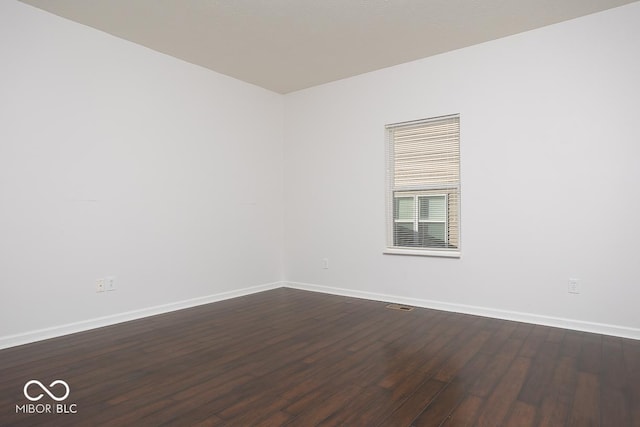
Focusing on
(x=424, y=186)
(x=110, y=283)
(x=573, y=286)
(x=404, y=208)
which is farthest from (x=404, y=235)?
(x=110, y=283)

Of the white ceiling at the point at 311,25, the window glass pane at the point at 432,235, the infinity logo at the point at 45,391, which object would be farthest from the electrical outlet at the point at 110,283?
the window glass pane at the point at 432,235

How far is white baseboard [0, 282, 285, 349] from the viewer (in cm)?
317

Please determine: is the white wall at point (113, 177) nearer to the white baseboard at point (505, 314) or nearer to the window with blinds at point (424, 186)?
the white baseboard at point (505, 314)

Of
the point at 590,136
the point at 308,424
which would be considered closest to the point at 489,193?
the point at 590,136

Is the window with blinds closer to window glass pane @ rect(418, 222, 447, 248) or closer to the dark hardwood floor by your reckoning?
window glass pane @ rect(418, 222, 447, 248)

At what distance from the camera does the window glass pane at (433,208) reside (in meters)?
4.43

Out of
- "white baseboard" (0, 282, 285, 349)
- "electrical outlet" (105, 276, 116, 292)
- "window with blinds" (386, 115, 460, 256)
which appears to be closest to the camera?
"white baseboard" (0, 282, 285, 349)

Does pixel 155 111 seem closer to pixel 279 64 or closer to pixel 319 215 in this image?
pixel 279 64

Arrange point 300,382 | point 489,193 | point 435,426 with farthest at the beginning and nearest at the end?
point 489,193 < point 300,382 < point 435,426

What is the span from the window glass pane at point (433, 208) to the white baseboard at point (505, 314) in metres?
0.98

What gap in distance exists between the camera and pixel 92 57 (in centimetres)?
369

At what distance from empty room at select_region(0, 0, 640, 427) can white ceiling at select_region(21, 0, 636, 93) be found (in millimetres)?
29

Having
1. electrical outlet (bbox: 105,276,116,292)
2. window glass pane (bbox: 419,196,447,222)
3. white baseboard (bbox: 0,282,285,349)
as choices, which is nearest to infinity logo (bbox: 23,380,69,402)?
white baseboard (bbox: 0,282,285,349)

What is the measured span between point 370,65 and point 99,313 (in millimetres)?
4077
